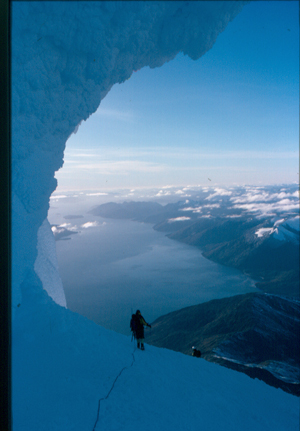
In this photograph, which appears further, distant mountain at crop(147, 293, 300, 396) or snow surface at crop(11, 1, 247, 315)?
distant mountain at crop(147, 293, 300, 396)

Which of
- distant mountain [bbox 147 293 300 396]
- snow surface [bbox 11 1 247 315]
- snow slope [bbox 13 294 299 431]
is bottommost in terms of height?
distant mountain [bbox 147 293 300 396]

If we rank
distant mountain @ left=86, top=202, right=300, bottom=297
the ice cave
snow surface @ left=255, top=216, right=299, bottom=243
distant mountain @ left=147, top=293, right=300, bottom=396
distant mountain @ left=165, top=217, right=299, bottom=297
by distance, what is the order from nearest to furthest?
the ice cave
distant mountain @ left=147, top=293, right=300, bottom=396
distant mountain @ left=165, top=217, right=299, bottom=297
distant mountain @ left=86, top=202, right=300, bottom=297
snow surface @ left=255, top=216, right=299, bottom=243

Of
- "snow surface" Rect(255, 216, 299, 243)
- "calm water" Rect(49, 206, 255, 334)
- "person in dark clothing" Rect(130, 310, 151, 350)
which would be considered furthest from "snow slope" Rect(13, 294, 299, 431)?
"snow surface" Rect(255, 216, 299, 243)

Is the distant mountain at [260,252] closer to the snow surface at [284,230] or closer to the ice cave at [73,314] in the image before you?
the snow surface at [284,230]

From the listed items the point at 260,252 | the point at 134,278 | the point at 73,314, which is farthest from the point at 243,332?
the point at 260,252

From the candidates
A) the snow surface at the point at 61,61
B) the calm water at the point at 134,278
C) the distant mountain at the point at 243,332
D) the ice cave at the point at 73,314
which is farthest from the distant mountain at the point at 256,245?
the snow surface at the point at 61,61

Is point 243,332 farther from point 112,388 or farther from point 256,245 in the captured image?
point 256,245

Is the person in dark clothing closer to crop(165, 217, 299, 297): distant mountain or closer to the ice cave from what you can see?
the ice cave
